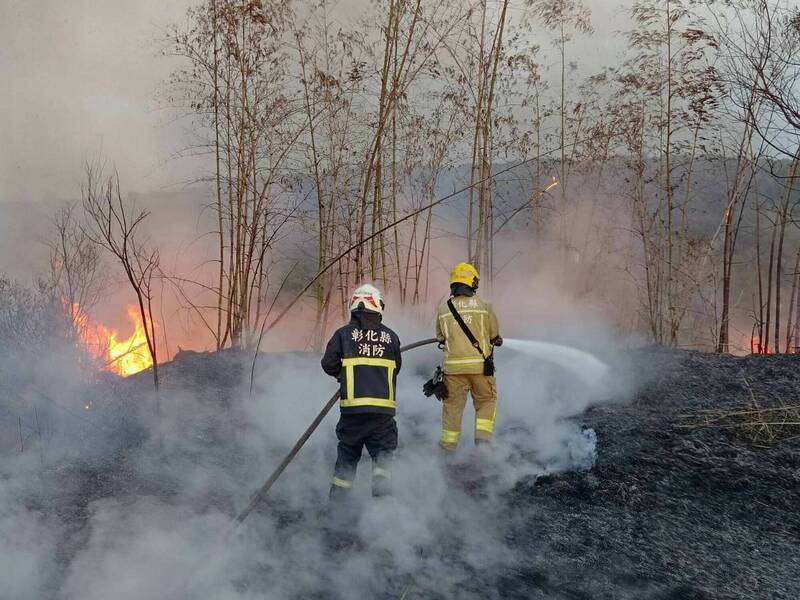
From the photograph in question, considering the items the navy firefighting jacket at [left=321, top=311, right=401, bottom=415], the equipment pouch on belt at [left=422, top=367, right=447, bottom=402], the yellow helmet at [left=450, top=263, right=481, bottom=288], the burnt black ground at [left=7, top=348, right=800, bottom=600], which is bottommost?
the burnt black ground at [left=7, top=348, right=800, bottom=600]

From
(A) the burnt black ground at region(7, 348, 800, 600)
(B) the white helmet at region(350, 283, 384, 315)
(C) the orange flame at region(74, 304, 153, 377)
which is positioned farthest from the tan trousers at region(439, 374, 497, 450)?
(C) the orange flame at region(74, 304, 153, 377)

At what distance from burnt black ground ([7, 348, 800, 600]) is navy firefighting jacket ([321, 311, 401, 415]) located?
817 millimetres

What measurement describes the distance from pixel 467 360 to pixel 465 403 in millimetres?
369

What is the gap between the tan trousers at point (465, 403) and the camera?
18.2ft

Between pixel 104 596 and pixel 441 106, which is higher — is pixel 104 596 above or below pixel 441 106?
below

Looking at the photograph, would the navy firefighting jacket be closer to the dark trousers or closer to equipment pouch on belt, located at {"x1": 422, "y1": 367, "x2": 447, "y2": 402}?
the dark trousers

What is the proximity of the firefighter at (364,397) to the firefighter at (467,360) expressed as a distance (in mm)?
1012

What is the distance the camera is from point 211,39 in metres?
8.72

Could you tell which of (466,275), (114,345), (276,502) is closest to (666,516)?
(466,275)

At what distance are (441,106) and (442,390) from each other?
247 inches

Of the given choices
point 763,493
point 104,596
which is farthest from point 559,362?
point 104,596

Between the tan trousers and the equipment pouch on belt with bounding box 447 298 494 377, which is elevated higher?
the equipment pouch on belt with bounding box 447 298 494 377

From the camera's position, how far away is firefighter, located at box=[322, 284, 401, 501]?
4.52 metres

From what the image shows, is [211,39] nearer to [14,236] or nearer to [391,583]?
[391,583]
